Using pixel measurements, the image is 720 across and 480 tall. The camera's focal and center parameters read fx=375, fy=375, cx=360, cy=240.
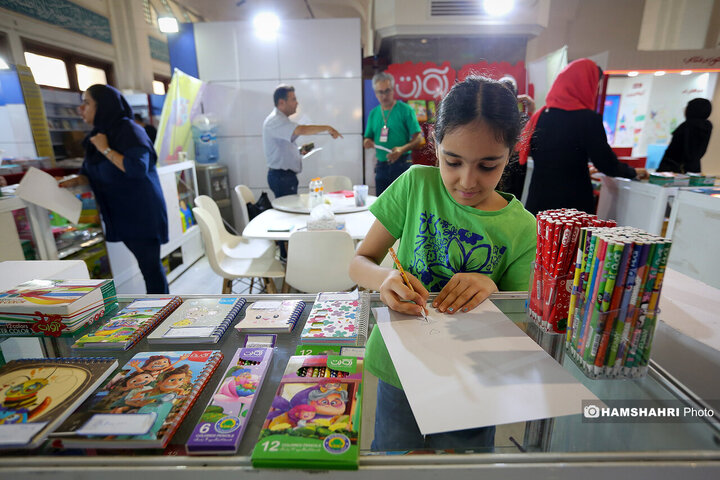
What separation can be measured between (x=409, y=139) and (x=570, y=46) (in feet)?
13.3

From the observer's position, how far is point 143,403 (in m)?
0.56

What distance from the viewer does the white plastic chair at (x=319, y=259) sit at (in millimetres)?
2104

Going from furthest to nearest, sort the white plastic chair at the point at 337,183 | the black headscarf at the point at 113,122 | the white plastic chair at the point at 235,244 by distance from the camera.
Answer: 1. the white plastic chair at the point at 337,183
2. the white plastic chair at the point at 235,244
3. the black headscarf at the point at 113,122

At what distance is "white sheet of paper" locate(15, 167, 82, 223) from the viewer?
2.13m

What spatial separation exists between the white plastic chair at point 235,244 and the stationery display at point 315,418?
2.22 m

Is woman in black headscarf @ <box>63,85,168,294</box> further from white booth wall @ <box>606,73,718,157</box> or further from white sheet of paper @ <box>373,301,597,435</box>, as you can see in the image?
white booth wall @ <box>606,73,718,157</box>

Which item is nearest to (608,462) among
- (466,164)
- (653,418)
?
(653,418)

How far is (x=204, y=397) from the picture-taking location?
59 cm

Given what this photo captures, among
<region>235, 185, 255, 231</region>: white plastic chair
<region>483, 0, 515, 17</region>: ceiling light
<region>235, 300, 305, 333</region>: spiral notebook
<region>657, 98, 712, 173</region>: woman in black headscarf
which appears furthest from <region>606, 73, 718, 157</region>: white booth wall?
<region>235, 300, 305, 333</region>: spiral notebook

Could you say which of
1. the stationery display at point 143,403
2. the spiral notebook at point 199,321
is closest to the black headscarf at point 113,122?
the spiral notebook at point 199,321

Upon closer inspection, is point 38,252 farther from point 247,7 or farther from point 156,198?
point 247,7

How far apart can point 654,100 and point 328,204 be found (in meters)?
5.26

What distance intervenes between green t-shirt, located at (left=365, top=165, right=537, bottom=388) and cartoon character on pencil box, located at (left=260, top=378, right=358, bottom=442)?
551 millimetres

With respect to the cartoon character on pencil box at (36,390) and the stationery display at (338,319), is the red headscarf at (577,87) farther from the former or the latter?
the cartoon character on pencil box at (36,390)
